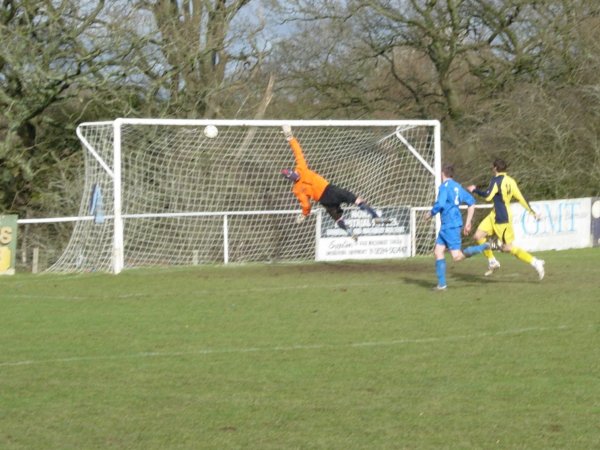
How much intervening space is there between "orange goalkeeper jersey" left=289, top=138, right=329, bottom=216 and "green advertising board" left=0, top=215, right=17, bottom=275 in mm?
4730

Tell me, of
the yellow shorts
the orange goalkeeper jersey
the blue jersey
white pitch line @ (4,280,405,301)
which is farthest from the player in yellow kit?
the orange goalkeeper jersey

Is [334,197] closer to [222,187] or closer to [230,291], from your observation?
[230,291]

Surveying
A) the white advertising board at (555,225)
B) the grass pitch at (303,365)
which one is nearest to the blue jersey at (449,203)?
the grass pitch at (303,365)

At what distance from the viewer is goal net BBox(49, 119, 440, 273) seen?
18625 mm

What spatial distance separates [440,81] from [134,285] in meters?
17.0

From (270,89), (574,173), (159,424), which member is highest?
(270,89)

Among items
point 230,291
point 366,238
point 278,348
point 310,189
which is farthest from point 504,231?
point 278,348

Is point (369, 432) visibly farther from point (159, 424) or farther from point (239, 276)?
point (239, 276)

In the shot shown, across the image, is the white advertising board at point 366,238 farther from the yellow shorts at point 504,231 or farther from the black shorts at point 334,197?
the yellow shorts at point 504,231

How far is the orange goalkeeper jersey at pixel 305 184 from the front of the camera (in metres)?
17.4

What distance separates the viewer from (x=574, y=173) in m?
27.7

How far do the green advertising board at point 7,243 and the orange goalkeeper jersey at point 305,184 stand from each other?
473 cm

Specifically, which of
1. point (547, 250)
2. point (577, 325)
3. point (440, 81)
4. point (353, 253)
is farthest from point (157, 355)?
point (440, 81)

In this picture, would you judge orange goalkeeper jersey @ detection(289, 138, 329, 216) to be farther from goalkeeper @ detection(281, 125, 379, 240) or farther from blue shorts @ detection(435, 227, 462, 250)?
blue shorts @ detection(435, 227, 462, 250)
